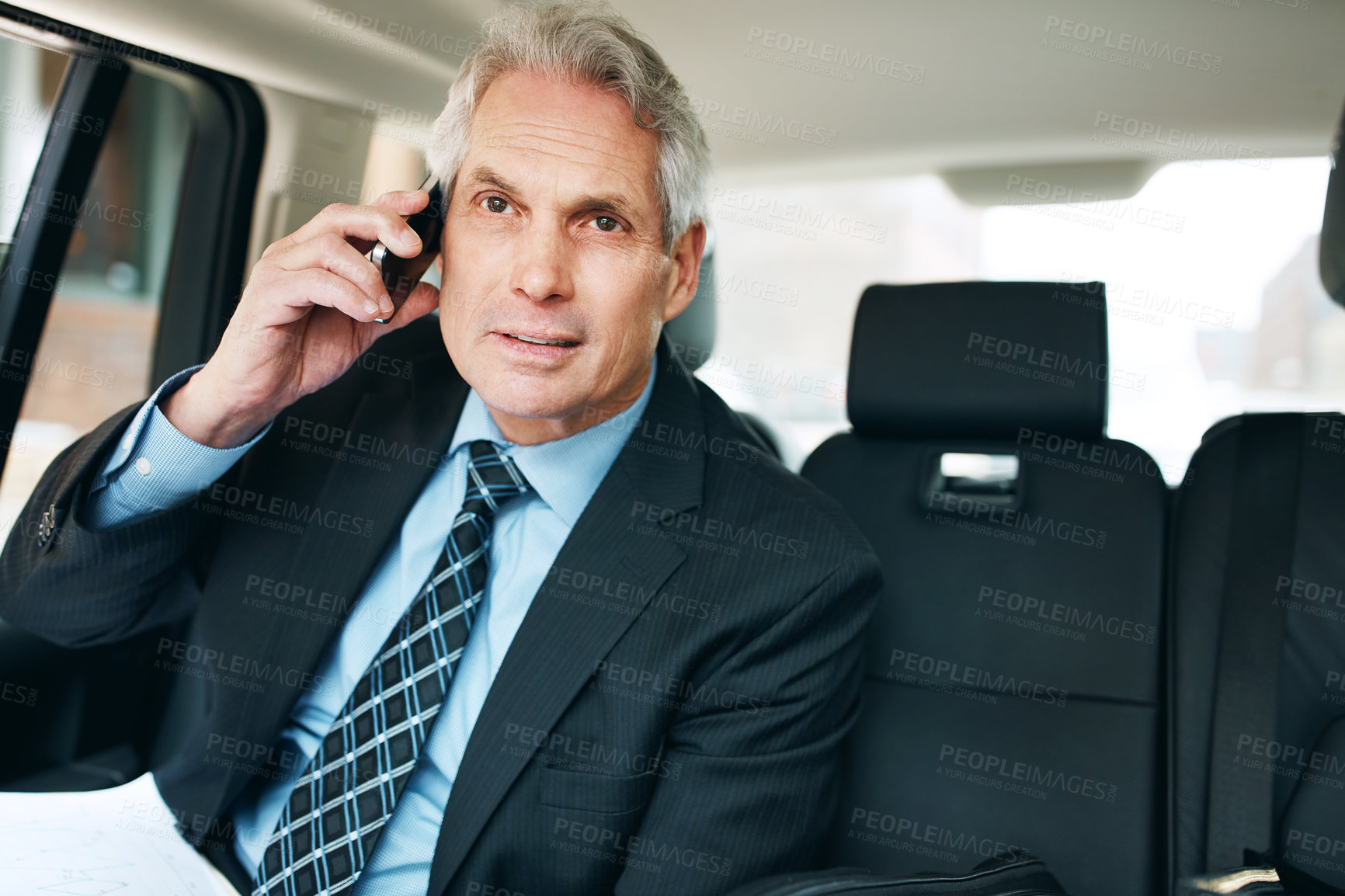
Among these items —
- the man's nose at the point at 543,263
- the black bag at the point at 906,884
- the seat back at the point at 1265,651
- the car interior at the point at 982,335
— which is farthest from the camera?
the car interior at the point at 982,335

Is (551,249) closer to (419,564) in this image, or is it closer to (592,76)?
(592,76)

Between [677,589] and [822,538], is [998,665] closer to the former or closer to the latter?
[822,538]

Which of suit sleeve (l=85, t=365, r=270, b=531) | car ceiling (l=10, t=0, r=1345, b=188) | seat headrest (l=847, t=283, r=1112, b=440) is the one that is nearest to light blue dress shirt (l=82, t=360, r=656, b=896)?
suit sleeve (l=85, t=365, r=270, b=531)

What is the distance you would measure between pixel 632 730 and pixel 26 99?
167 centimetres

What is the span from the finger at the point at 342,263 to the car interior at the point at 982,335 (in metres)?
0.72

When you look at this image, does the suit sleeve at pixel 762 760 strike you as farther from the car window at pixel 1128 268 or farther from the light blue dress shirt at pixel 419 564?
the car window at pixel 1128 268

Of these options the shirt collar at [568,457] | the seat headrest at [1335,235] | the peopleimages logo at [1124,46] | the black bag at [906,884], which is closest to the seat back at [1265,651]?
the seat headrest at [1335,235]

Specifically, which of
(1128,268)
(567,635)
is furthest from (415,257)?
(1128,268)

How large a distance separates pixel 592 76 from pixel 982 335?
33.4 inches

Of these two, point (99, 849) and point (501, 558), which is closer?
point (99, 849)

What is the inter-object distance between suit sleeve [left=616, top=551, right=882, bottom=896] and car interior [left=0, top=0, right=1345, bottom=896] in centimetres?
29

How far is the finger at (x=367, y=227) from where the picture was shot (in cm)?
136

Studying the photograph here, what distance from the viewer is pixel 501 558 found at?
1498 mm

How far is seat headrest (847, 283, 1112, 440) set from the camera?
1703 millimetres
